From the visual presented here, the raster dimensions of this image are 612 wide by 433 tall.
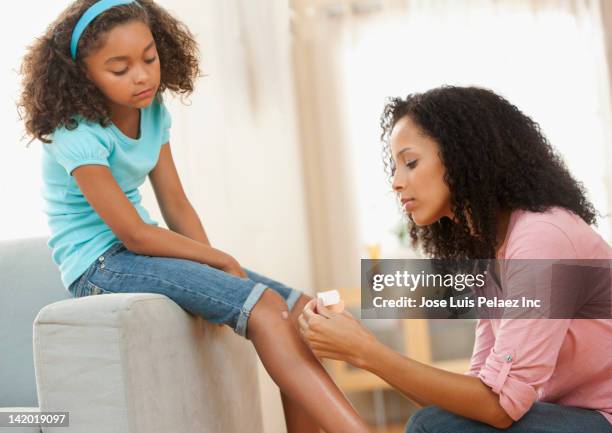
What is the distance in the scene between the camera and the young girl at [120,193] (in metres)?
1.38

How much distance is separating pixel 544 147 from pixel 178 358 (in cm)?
76

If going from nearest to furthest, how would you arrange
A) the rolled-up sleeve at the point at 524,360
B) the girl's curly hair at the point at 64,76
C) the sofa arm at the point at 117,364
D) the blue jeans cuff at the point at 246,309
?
the rolled-up sleeve at the point at 524,360
the sofa arm at the point at 117,364
the blue jeans cuff at the point at 246,309
the girl's curly hair at the point at 64,76

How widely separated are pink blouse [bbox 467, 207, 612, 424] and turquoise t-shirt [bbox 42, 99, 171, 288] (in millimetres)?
800

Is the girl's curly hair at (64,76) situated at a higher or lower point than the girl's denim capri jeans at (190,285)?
higher

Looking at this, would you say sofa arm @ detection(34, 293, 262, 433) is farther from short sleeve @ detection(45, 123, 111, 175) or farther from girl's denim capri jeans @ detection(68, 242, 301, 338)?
short sleeve @ detection(45, 123, 111, 175)

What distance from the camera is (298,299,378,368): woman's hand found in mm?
1174

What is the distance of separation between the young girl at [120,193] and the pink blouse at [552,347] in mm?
301

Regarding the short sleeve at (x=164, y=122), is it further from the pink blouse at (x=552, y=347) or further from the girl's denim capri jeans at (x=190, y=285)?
the pink blouse at (x=552, y=347)

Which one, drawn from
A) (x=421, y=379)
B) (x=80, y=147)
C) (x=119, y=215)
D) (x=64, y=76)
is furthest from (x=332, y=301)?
(x=64, y=76)

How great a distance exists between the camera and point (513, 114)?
1310mm

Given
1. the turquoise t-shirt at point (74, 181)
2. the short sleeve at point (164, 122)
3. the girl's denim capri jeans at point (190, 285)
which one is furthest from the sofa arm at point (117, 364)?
the short sleeve at point (164, 122)

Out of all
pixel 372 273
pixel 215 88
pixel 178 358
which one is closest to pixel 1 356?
pixel 178 358

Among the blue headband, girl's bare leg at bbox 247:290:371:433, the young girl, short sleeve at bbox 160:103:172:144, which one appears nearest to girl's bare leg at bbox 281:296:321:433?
the young girl

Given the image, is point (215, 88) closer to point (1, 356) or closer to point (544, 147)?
point (1, 356)
